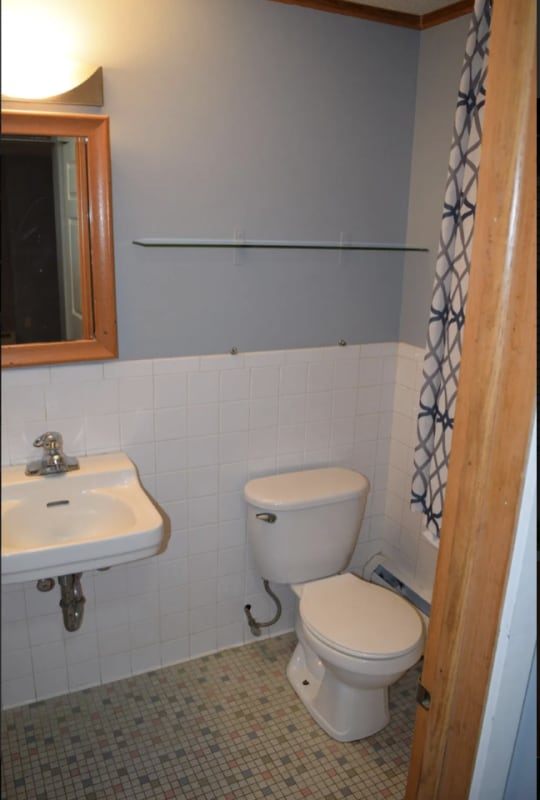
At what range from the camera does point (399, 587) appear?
2580mm

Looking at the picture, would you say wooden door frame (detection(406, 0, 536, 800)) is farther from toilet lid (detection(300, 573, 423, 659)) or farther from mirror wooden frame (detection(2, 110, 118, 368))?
mirror wooden frame (detection(2, 110, 118, 368))

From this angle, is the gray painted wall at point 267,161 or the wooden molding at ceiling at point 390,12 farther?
the wooden molding at ceiling at point 390,12

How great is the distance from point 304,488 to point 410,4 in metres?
1.67

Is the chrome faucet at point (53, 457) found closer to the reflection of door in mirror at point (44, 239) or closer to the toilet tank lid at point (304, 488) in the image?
the reflection of door in mirror at point (44, 239)

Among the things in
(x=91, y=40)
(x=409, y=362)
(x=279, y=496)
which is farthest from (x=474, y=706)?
(x=91, y=40)

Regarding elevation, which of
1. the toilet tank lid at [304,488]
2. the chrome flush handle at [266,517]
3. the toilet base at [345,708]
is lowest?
the toilet base at [345,708]

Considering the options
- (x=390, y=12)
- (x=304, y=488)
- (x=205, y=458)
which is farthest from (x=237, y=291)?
(x=390, y=12)

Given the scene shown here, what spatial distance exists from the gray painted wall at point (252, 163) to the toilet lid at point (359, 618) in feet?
2.94

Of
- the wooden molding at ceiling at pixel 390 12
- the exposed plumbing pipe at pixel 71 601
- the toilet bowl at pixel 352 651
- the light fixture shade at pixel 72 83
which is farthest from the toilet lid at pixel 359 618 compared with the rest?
the wooden molding at ceiling at pixel 390 12

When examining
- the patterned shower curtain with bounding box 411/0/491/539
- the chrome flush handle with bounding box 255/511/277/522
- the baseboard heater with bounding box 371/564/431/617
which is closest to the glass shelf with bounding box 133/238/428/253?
the patterned shower curtain with bounding box 411/0/491/539

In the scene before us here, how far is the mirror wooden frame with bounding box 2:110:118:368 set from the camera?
5.95ft

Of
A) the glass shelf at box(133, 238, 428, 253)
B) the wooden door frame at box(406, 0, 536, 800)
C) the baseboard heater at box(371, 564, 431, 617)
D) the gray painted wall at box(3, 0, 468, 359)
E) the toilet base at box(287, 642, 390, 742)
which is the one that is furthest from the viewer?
the baseboard heater at box(371, 564, 431, 617)

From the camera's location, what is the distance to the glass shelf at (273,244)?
80.4 inches

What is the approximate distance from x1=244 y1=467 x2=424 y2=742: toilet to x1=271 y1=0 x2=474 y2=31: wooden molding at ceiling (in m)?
1.59
